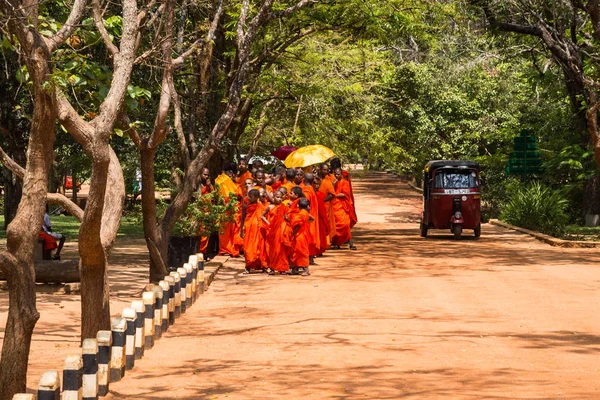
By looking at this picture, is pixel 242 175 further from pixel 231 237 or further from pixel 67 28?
pixel 67 28

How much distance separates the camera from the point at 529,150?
37344 millimetres

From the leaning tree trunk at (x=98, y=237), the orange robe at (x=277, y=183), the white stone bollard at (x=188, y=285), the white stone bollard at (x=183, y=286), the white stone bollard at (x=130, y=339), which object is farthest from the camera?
the orange robe at (x=277, y=183)

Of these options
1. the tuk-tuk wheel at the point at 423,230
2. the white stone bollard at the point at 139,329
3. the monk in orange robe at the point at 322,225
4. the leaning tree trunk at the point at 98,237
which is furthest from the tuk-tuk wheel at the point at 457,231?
the white stone bollard at the point at 139,329

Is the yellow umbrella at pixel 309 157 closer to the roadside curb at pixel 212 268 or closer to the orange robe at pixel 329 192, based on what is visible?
the orange robe at pixel 329 192

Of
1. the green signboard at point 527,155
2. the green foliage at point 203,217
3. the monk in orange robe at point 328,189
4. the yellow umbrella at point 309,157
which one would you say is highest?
the green signboard at point 527,155

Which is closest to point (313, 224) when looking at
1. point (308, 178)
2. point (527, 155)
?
point (308, 178)

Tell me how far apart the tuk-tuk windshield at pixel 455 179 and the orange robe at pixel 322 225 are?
6.23m

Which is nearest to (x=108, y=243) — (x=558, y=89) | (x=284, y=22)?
(x=284, y=22)

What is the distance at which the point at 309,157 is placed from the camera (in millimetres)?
27297

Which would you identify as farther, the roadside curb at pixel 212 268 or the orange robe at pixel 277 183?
the orange robe at pixel 277 183

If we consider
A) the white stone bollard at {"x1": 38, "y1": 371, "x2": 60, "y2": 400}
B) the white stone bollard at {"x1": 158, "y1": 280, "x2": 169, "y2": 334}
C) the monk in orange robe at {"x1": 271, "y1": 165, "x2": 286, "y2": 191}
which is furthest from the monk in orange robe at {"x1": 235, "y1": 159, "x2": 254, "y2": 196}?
the white stone bollard at {"x1": 38, "y1": 371, "x2": 60, "y2": 400}

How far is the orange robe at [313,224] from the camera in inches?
935

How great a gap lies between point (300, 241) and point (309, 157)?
6299 mm

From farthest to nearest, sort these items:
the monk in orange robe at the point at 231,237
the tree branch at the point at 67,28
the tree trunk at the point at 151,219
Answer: the monk in orange robe at the point at 231,237 → the tree trunk at the point at 151,219 → the tree branch at the point at 67,28
